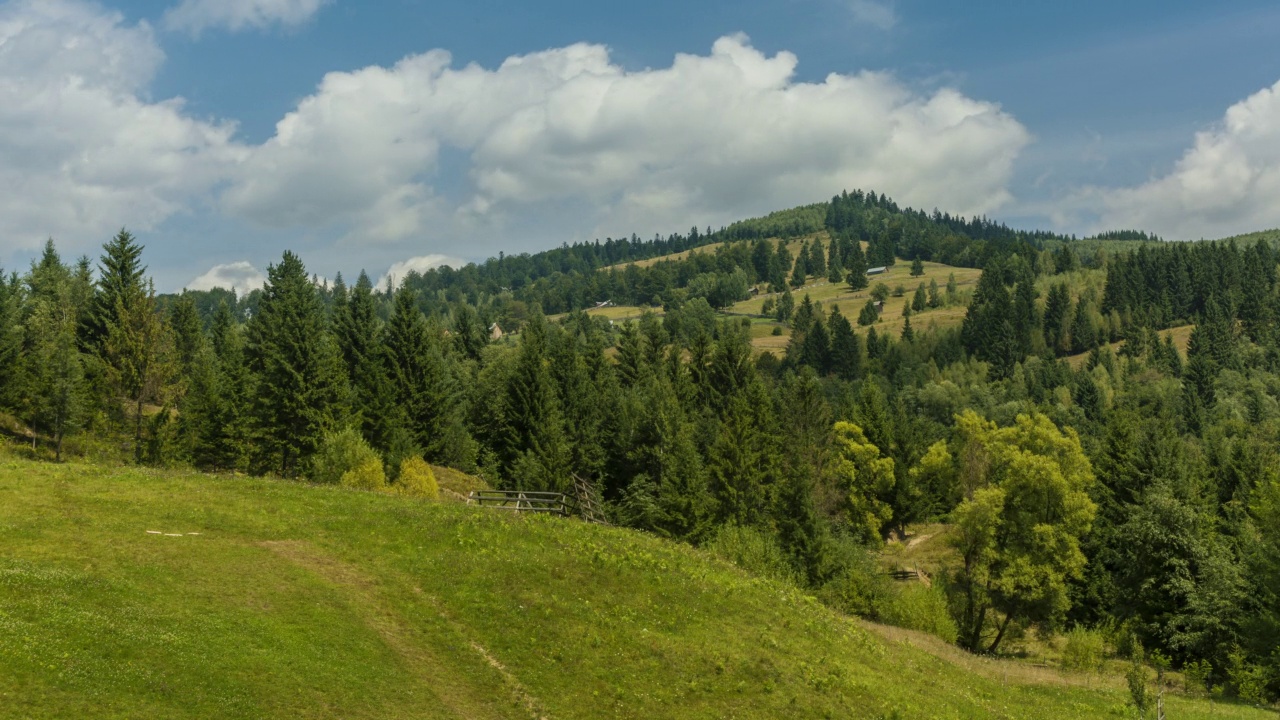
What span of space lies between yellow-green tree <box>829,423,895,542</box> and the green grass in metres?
54.0

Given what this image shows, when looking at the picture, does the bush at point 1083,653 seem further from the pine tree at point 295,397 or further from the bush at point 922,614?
the pine tree at point 295,397

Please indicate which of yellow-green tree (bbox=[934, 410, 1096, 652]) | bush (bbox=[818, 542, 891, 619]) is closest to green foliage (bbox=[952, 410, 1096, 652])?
yellow-green tree (bbox=[934, 410, 1096, 652])

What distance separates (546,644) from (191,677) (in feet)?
38.8

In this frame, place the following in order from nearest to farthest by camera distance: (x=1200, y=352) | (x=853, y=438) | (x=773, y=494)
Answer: (x=773, y=494) < (x=853, y=438) < (x=1200, y=352)

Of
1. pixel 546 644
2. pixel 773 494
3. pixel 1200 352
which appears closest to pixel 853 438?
pixel 773 494

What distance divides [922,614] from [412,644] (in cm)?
4413

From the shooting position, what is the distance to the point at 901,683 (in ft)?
116

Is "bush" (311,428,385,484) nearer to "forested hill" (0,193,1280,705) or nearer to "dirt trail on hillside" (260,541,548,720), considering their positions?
"forested hill" (0,193,1280,705)

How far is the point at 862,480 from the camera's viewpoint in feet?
333

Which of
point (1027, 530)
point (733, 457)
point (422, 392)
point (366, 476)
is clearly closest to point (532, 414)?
point (422, 392)

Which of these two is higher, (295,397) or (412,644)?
(295,397)

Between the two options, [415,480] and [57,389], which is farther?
[57,389]

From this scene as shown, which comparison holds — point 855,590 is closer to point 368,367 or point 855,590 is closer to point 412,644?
point 412,644

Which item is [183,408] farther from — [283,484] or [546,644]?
[546,644]
